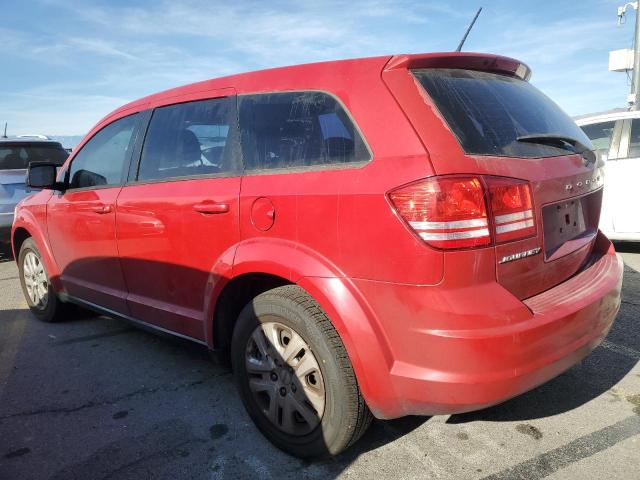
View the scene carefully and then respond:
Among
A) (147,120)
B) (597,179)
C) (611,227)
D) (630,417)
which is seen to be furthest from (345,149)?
(611,227)

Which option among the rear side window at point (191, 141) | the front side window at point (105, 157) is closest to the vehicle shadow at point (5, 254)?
the front side window at point (105, 157)

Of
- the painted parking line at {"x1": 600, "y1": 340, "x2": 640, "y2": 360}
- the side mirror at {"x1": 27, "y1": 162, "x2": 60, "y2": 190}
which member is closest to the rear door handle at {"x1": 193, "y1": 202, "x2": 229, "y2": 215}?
the side mirror at {"x1": 27, "y1": 162, "x2": 60, "y2": 190}

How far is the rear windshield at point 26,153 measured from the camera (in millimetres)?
7184

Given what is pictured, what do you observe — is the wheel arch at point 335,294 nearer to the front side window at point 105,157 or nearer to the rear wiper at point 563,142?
the rear wiper at point 563,142

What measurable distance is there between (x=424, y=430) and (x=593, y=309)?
998mm

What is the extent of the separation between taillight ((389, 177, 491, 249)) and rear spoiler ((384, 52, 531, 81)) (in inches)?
22.8

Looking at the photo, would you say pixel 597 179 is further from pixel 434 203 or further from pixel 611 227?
pixel 611 227

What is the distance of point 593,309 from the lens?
2.15 meters

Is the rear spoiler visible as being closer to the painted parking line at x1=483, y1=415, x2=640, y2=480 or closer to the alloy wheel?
the alloy wheel

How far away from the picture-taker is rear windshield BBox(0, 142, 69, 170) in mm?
7184

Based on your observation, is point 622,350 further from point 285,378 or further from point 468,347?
point 285,378

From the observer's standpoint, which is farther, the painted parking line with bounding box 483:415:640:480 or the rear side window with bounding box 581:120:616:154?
the rear side window with bounding box 581:120:616:154

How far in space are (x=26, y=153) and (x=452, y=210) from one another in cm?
741

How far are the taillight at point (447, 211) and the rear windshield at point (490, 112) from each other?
20 centimetres
